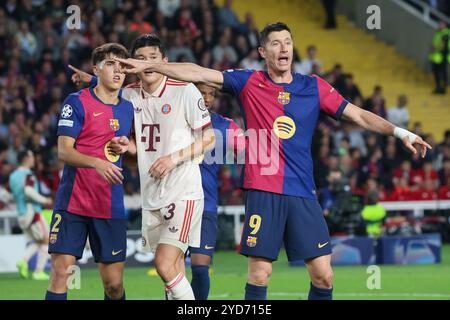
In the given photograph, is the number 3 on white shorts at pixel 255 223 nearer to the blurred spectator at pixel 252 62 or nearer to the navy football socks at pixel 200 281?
the navy football socks at pixel 200 281

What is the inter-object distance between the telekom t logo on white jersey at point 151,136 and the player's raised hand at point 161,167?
1.62 feet

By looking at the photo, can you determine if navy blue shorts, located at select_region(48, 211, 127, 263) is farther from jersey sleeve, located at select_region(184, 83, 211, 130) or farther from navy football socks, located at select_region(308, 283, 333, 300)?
navy football socks, located at select_region(308, 283, 333, 300)

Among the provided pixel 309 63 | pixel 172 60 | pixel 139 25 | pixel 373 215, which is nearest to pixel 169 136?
pixel 373 215

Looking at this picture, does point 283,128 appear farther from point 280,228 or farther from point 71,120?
point 71,120

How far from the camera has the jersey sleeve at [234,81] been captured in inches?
391

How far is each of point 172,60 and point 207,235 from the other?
1310 centimetres

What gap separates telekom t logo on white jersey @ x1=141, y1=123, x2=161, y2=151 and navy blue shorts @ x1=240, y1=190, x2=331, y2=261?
1072 mm

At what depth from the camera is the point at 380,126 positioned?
9.86m

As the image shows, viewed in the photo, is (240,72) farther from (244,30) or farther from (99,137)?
(244,30)

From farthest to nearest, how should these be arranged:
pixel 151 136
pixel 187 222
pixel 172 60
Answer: pixel 172 60
pixel 151 136
pixel 187 222

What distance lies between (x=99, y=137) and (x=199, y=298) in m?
2.01

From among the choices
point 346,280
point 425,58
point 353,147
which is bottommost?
point 346,280

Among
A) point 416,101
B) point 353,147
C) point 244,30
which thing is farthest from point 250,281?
point 416,101
